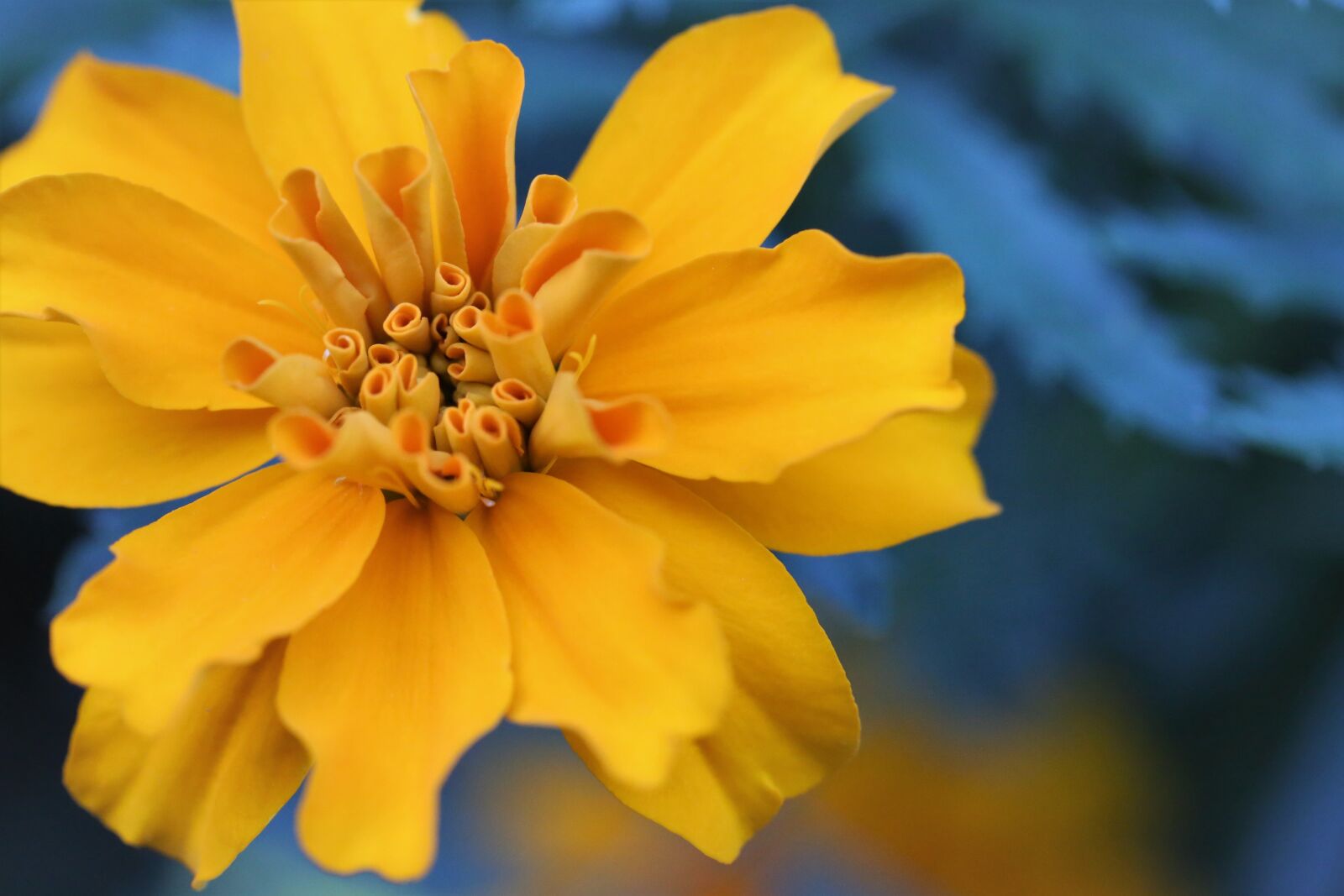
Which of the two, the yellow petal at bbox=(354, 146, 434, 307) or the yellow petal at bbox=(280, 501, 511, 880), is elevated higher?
the yellow petal at bbox=(354, 146, 434, 307)

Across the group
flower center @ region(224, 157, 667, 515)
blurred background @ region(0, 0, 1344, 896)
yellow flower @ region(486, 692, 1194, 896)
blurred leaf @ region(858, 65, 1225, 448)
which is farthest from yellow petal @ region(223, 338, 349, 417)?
yellow flower @ region(486, 692, 1194, 896)

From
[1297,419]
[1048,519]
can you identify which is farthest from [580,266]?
[1048,519]

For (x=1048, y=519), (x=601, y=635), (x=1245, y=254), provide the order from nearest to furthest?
(x=601, y=635)
(x=1245, y=254)
(x=1048, y=519)

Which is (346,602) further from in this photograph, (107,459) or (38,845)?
(38,845)

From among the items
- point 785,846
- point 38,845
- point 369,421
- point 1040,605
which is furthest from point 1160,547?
point 38,845

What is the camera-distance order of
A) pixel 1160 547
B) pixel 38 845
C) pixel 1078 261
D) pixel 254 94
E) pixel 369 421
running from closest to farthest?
1. pixel 369 421
2. pixel 254 94
3. pixel 1078 261
4. pixel 38 845
5. pixel 1160 547

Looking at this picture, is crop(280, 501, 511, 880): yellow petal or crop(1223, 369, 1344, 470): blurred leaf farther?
crop(1223, 369, 1344, 470): blurred leaf

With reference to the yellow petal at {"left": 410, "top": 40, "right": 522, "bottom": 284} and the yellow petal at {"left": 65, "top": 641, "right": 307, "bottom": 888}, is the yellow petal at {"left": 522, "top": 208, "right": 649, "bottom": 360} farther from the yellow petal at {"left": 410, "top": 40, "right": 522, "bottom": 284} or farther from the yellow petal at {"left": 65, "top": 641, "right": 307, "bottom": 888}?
the yellow petal at {"left": 65, "top": 641, "right": 307, "bottom": 888}

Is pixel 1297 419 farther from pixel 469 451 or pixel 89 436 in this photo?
pixel 89 436
